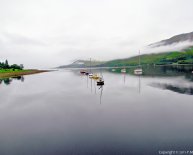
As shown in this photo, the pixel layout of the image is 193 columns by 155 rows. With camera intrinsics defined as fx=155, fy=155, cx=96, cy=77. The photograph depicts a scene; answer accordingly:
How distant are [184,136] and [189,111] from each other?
583 inches

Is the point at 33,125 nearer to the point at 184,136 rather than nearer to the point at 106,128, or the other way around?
the point at 106,128

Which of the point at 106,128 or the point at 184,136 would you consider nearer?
the point at 184,136

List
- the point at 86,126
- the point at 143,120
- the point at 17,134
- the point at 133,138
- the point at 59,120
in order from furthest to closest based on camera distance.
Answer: the point at 59,120, the point at 143,120, the point at 86,126, the point at 17,134, the point at 133,138

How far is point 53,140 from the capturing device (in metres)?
22.9

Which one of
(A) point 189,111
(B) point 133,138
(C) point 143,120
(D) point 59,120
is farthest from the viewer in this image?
(A) point 189,111

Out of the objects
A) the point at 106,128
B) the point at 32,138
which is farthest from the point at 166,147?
the point at 32,138

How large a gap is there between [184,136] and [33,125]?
84.6ft

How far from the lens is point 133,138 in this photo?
22.5 m

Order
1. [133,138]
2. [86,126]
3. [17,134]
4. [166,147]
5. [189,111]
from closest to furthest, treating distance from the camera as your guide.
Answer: [166,147] < [133,138] < [17,134] < [86,126] < [189,111]

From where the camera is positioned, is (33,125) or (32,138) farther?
(33,125)

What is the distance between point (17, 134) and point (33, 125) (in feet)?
13.6

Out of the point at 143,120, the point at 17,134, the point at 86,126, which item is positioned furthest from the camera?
the point at 143,120

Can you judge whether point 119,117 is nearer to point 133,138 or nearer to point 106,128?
point 106,128

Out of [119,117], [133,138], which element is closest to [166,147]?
[133,138]
